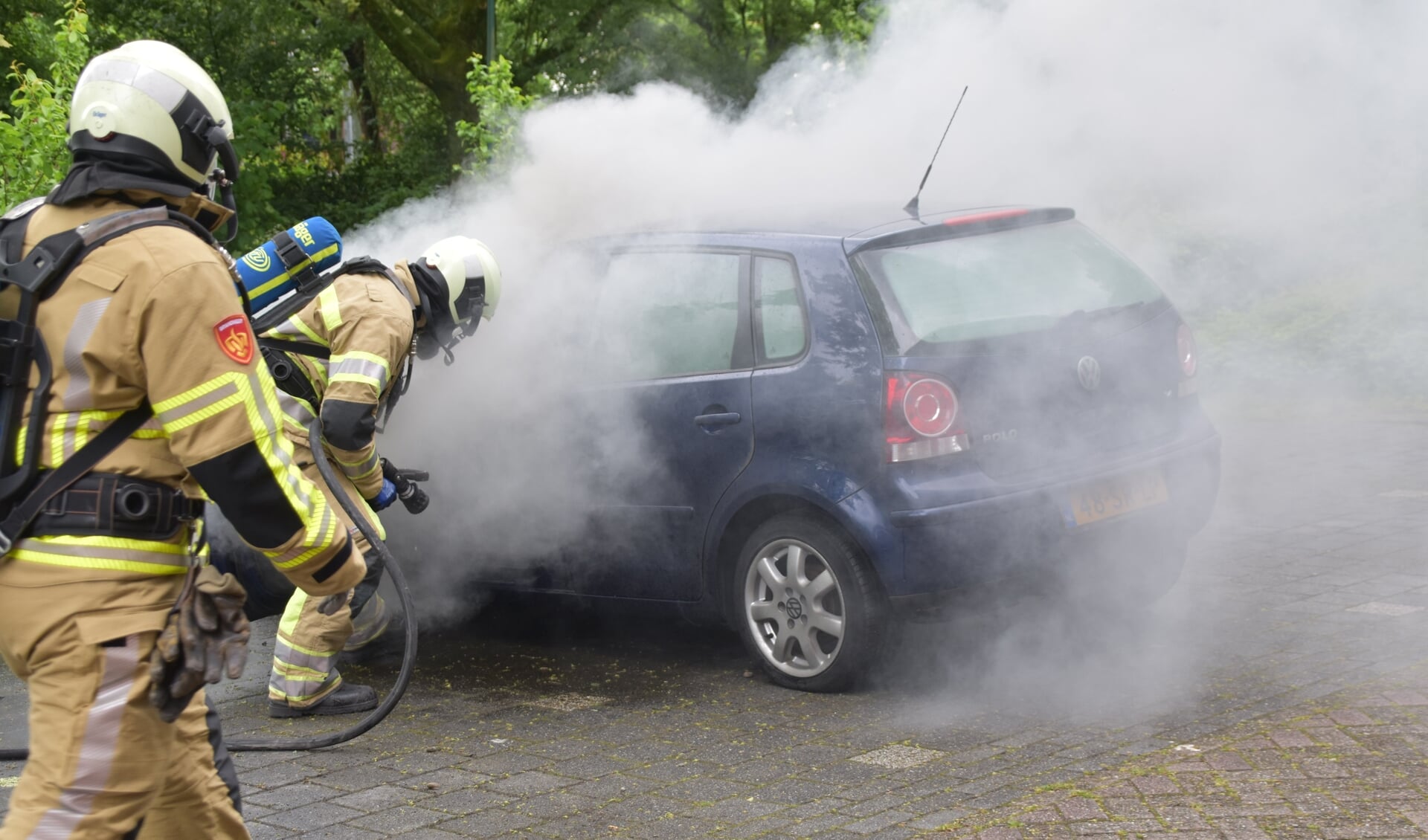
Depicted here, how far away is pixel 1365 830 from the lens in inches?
139

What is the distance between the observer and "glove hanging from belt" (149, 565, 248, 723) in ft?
8.40

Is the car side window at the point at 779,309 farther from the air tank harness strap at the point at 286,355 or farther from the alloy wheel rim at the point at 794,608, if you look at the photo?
the air tank harness strap at the point at 286,355

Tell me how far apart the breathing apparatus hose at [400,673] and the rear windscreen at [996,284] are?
1.73 m

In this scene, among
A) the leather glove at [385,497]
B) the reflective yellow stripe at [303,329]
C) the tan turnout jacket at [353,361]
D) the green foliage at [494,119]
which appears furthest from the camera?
the green foliage at [494,119]

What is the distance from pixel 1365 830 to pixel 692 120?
4.70 m

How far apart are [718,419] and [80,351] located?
276 centimetres

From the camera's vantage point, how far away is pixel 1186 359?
5.38 meters

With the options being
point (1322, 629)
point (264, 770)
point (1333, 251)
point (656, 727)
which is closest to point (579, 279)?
point (656, 727)

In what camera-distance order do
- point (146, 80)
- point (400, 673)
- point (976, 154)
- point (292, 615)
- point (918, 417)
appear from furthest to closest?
point (976, 154) < point (292, 615) < point (918, 417) < point (400, 673) < point (146, 80)

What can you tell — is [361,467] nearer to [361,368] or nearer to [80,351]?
[361,368]

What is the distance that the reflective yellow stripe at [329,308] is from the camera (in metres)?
4.77

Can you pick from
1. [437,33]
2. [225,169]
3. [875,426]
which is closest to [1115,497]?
[875,426]

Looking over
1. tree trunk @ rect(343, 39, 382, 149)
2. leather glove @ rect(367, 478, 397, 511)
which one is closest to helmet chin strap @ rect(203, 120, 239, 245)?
leather glove @ rect(367, 478, 397, 511)

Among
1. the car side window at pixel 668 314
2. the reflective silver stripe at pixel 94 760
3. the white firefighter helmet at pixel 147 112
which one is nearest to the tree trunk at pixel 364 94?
the car side window at pixel 668 314
